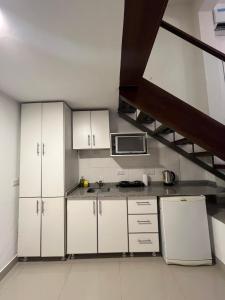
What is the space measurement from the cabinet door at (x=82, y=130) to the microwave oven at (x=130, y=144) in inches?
19.1

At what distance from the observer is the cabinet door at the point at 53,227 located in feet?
7.71

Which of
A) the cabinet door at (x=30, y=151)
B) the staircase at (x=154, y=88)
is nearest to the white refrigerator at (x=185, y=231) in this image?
the staircase at (x=154, y=88)

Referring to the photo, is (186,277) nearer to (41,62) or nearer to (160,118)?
(160,118)

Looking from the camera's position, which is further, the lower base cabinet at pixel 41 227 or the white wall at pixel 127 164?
the white wall at pixel 127 164

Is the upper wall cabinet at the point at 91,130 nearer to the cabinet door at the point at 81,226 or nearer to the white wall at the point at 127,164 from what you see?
the white wall at the point at 127,164

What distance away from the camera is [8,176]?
2268 millimetres

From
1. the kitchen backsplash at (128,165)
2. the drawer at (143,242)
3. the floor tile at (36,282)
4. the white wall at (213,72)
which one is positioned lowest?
the floor tile at (36,282)

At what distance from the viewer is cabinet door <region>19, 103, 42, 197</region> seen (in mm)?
2420

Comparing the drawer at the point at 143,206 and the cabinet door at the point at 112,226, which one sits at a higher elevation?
the drawer at the point at 143,206

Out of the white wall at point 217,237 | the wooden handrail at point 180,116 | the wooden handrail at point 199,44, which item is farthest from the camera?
the white wall at point 217,237

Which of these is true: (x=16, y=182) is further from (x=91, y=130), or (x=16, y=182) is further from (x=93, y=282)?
(x=93, y=282)

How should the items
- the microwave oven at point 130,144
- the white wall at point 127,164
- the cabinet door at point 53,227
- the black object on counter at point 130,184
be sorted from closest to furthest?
the cabinet door at point 53,227 < the microwave oven at point 130,144 < the black object on counter at point 130,184 < the white wall at point 127,164

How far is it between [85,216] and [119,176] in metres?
0.98

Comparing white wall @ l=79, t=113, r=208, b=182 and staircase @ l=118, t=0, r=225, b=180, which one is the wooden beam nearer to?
staircase @ l=118, t=0, r=225, b=180
